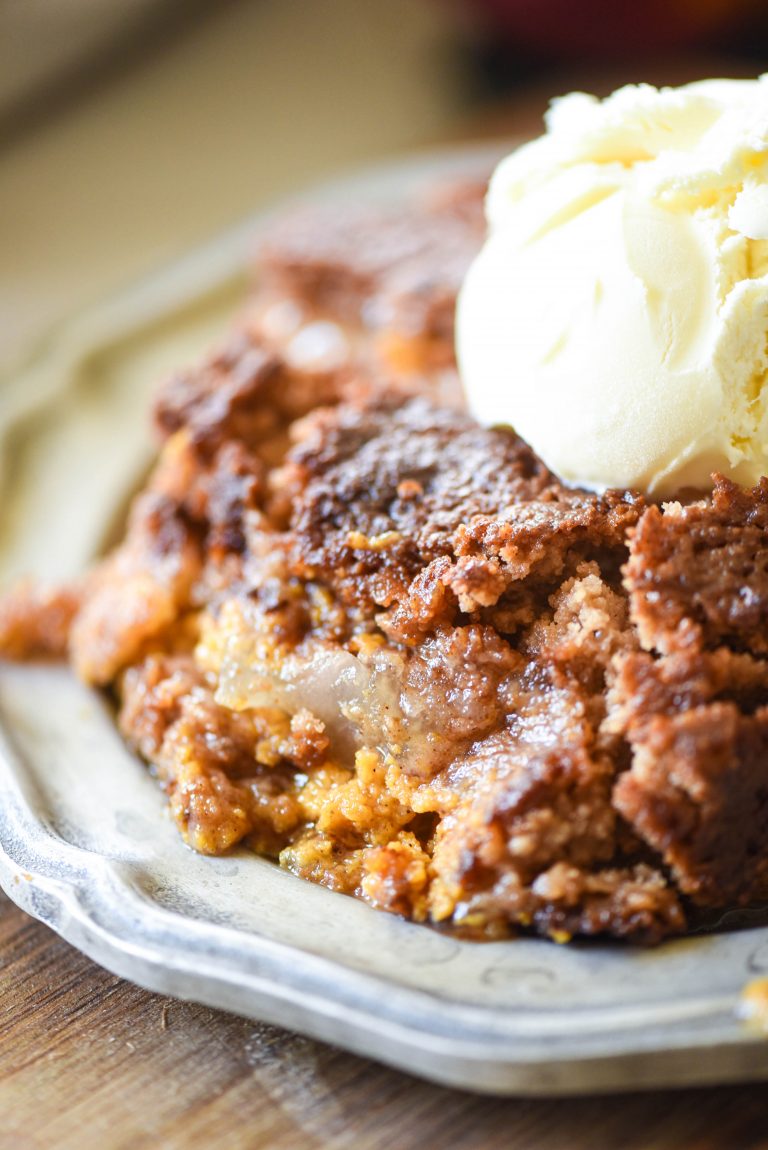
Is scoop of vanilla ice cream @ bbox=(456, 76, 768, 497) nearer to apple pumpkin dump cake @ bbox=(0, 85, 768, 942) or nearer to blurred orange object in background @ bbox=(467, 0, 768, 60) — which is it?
apple pumpkin dump cake @ bbox=(0, 85, 768, 942)

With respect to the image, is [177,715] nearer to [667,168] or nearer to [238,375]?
[238,375]

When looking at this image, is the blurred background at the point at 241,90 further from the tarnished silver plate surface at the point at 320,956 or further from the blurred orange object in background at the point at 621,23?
the tarnished silver plate surface at the point at 320,956

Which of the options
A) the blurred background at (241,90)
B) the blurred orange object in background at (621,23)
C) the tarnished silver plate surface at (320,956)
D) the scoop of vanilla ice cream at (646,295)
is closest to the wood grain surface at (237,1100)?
the tarnished silver plate surface at (320,956)

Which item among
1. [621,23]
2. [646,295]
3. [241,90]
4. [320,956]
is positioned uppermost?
[646,295]

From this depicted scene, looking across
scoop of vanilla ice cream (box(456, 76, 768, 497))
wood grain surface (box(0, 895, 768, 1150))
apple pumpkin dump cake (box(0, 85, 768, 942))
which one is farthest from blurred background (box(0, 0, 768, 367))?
wood grain surface (box(0, 895, 768, 1150))

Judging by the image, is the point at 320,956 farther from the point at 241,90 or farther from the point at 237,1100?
the point at 241,90

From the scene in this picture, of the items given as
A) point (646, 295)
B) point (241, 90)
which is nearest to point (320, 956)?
point (646, 295)
